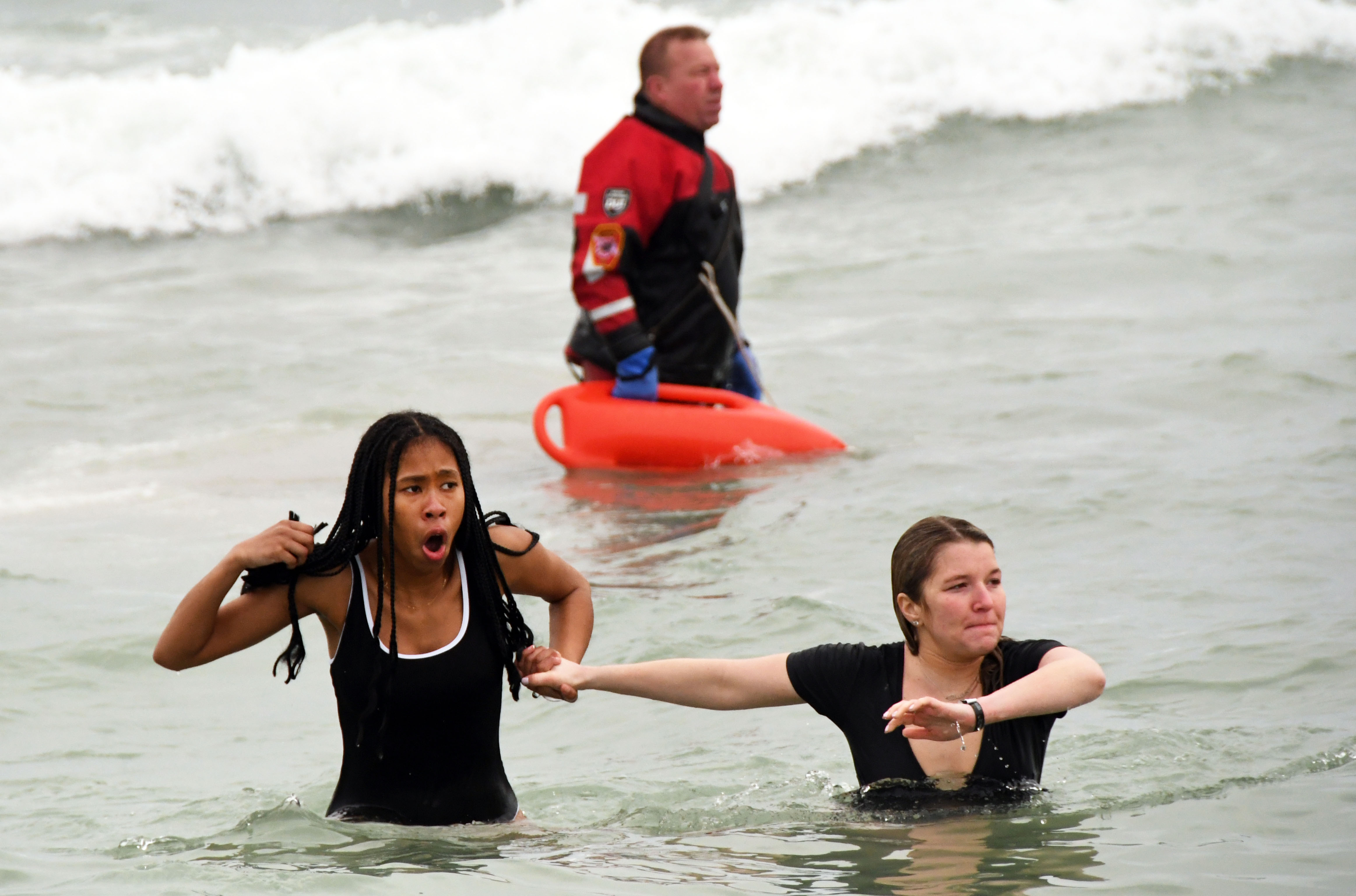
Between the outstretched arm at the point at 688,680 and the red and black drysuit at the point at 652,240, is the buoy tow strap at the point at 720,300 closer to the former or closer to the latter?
the red and black drysuit at the point at 652,240

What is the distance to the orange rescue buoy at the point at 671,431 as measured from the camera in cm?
822

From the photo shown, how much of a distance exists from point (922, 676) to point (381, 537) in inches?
51.5

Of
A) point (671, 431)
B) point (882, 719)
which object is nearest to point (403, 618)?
point (882, 719)

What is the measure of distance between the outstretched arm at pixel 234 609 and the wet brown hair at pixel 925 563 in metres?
1.35

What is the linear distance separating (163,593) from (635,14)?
47.1 ft

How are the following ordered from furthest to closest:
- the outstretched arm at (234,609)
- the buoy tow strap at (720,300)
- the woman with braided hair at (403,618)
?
the buoy tow strap at (720,300) → the woman with braided hair at (403,618) → the outstretched arm at (234,609)

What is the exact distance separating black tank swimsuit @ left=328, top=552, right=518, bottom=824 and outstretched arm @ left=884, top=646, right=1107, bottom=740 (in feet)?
3.18

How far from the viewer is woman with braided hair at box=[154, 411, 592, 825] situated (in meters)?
3.60

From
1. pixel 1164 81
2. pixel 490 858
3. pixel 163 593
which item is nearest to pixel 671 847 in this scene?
pixel 490 858

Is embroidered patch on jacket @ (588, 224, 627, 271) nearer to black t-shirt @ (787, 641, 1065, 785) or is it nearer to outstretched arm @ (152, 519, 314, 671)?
black t-shirt @ (787, 641, 1065, 785)

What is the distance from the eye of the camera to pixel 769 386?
1025 cm

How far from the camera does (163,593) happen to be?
6.48 meters

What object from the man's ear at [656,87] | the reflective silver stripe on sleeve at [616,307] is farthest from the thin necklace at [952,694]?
the man's ear at [656,87]

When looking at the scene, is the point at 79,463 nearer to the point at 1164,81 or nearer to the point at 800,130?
→ the point at 800,130
